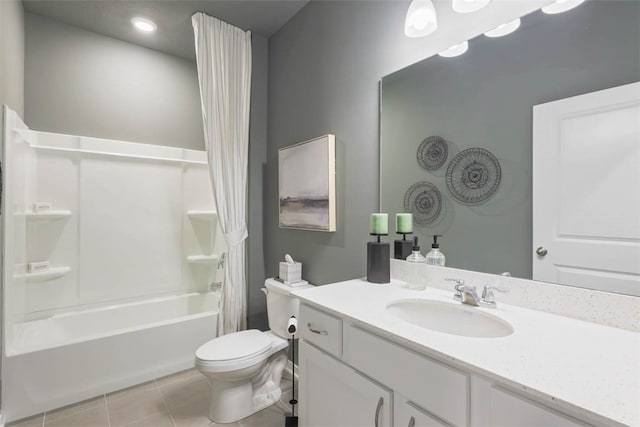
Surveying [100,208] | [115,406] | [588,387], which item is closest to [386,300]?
[588,387]

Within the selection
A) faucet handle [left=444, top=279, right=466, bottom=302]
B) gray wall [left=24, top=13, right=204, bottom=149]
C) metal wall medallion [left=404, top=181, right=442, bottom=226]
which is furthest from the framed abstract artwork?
gray wall [left=24, top=13, right=204, bottom=149]

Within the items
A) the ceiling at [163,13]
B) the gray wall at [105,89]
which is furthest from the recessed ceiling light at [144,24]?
the gray wall at [105,89]

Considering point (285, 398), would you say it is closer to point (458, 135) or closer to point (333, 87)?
point (458, 135)

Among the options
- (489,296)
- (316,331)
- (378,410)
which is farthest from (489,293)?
(316,331)

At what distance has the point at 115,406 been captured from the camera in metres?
1.96

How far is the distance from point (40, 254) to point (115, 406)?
4.36 ft

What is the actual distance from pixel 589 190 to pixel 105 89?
3391 mm

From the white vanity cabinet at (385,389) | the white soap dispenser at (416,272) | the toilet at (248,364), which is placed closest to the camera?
the white vanity cabinet at (385,389)

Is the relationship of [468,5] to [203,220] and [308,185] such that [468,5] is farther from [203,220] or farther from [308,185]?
[203,220]

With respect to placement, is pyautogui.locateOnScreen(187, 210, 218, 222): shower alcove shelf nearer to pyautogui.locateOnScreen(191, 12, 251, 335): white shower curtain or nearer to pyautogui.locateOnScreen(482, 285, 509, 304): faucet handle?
pyautogui.locateOnScreen(191, 12, 251, 335): white shower curtain

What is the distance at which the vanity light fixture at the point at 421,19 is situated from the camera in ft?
4.46

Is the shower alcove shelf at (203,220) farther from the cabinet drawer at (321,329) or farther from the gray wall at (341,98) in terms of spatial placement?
the cabinet drawer at (321,329)

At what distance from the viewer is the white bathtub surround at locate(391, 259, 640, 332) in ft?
3.06

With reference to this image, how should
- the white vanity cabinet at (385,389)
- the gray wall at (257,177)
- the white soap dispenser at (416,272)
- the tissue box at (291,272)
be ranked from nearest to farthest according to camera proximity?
the white vanity cabinet at (385,389)
the white soap dispenser at (416,272)
the tissue box at (291,272)
the gray wall at (257,177)
